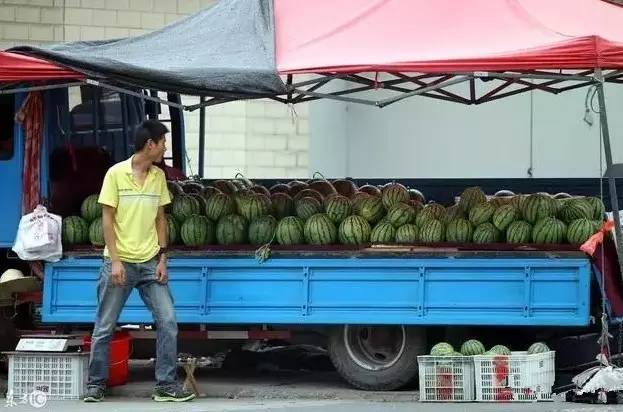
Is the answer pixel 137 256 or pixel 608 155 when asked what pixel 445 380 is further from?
pixel 137 256

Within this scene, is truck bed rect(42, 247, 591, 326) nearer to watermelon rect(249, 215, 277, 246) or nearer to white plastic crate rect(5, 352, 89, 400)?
watermelon rect(249, 215, 277, 246)

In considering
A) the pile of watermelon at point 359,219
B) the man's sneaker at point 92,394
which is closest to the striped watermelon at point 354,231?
the pile of watermelon at point 359,219

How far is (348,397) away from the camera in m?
8.91

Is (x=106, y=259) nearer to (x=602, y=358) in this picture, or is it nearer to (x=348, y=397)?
(x=348, y=397)

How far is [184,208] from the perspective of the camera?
9422 mm

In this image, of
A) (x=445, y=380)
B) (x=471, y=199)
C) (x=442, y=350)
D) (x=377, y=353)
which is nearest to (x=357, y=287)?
(x=377, y=353)

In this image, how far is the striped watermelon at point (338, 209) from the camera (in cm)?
920

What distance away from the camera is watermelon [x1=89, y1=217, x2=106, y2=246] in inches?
362

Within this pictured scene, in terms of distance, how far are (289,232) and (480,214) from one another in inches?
55.2

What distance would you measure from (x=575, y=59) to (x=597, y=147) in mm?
7954

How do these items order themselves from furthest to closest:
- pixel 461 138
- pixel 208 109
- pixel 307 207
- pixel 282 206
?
pixel 461 138
pixel 208 109
pixel 282 206
pixel 307 207

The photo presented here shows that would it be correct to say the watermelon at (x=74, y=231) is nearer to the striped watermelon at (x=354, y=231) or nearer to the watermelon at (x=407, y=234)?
the striped watermelon at (x=354, y=231)

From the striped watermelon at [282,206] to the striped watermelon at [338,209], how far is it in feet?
1.14

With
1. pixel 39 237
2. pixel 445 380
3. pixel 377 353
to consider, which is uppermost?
pixel 39 237
